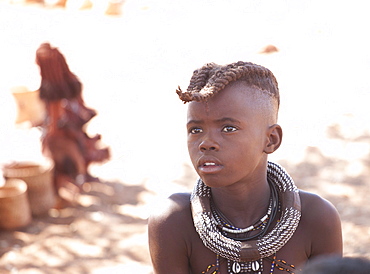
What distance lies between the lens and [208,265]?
73.8 inches

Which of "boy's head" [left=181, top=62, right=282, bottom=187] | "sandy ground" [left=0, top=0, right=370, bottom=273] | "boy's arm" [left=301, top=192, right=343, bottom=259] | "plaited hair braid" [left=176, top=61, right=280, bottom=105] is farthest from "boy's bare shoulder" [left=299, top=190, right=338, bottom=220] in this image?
"sandy ground" [left=0, top=0, right=370, bottom=273]

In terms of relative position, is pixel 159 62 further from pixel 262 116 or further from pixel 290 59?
pixel 262 116

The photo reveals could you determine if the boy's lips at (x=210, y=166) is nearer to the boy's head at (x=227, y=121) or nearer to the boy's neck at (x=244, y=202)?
the boy's head at (x=227, y=121)

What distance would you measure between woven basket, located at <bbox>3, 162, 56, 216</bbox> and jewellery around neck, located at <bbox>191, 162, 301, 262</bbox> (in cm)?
398

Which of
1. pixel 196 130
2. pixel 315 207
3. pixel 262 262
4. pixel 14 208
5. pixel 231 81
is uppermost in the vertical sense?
pixel 231 81

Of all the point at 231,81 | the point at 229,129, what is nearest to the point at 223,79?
the point at 231,81

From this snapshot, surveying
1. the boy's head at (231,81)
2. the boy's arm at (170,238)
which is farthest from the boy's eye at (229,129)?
the boy's arm at (170,238)

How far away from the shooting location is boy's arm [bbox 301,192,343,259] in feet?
6.22

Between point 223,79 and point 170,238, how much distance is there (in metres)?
0.54

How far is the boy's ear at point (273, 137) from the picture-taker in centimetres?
188

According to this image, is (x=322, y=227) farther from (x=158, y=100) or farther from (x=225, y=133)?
(x=158, y=100)

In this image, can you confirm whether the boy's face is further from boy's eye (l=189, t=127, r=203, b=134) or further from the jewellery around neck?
the jewellery around neck

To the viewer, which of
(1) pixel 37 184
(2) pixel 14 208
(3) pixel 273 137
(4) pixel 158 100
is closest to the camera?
(3) pixel 273 137

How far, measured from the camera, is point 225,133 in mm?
1780
